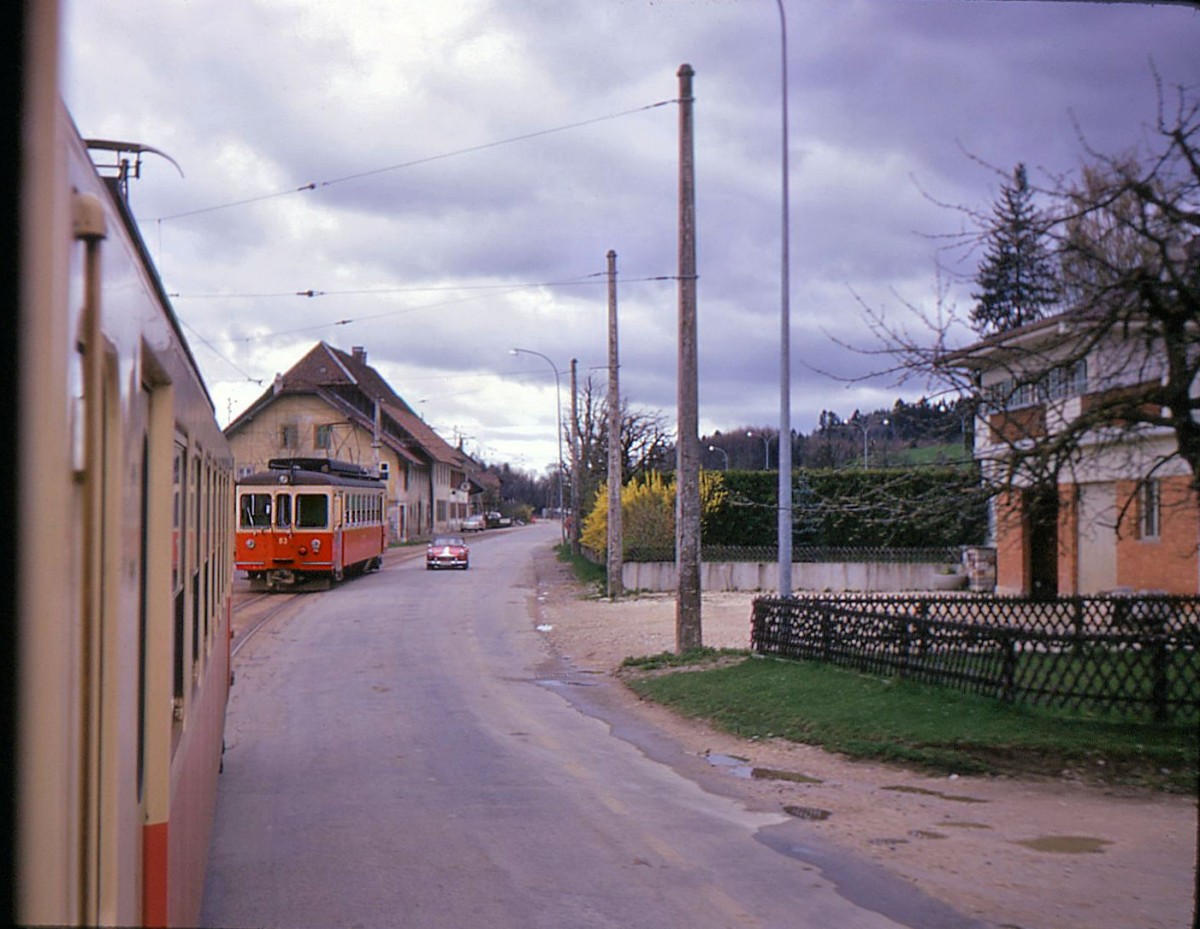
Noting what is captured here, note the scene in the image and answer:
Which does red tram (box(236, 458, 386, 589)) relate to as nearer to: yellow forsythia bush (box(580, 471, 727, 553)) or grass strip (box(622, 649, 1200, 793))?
yellow forsythia bush (box(580, 471, 727, 553))

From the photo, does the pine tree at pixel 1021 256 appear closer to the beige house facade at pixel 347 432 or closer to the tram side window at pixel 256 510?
the tram side window at pixel 256 510

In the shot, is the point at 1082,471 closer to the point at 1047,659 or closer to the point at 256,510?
the point at 1047,659

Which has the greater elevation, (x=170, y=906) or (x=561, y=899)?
(x=170, y=906)

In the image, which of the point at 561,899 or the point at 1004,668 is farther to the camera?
the point at 1004,668

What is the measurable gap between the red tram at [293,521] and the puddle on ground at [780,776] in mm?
20559

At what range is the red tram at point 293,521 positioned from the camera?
95.4 ft

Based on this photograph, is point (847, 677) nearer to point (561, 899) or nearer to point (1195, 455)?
point (1195, 455)

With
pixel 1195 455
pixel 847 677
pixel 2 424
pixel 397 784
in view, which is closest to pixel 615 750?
pixel 397 784

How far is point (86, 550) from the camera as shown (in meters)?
1.92

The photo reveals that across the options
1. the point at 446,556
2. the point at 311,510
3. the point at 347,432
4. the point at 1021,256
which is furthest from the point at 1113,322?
the point at 347,432

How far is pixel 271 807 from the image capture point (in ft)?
28.3

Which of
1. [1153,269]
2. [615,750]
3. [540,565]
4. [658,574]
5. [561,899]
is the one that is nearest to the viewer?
[561,899]

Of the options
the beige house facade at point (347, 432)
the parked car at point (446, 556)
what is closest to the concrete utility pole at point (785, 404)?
the parked car at point (446, 556)

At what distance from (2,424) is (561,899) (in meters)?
5.53
